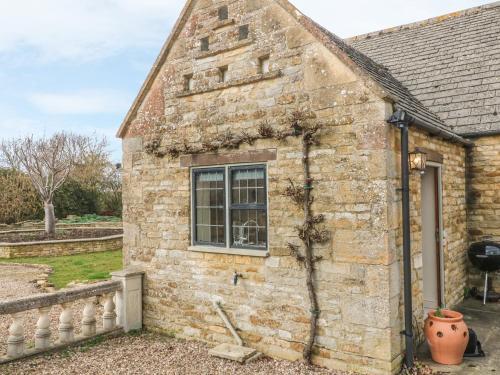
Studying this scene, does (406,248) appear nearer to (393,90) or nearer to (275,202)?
(275,202)

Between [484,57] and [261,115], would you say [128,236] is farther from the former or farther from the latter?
[484,57]

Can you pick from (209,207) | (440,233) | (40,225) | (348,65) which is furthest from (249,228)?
(40,225)

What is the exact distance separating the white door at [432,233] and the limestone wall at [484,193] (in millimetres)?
1924

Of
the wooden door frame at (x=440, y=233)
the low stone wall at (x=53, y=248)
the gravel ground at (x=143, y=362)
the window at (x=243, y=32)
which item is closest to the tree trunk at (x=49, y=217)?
the low stone wall at (x=53, y=248)

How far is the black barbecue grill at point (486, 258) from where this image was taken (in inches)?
306

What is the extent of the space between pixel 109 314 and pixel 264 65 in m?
5.43

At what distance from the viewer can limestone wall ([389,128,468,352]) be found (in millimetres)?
5348

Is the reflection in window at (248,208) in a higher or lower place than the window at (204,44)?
lower

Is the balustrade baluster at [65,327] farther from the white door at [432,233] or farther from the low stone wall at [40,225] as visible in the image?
the low stone wall at [40,225]

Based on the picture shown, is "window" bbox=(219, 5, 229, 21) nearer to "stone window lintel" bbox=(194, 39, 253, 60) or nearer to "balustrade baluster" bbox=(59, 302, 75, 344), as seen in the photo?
"stone window lintel" bbox=(194, 39, 253, 60)

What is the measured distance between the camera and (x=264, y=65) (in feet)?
20.9

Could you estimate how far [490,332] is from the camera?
6.36 metres

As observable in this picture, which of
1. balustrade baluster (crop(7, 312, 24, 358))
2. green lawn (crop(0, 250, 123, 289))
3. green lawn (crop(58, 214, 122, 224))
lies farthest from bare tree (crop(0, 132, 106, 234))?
balustrade baluster (crop(7, 312, 24, 358))

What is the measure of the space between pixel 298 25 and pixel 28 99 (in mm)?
42128
